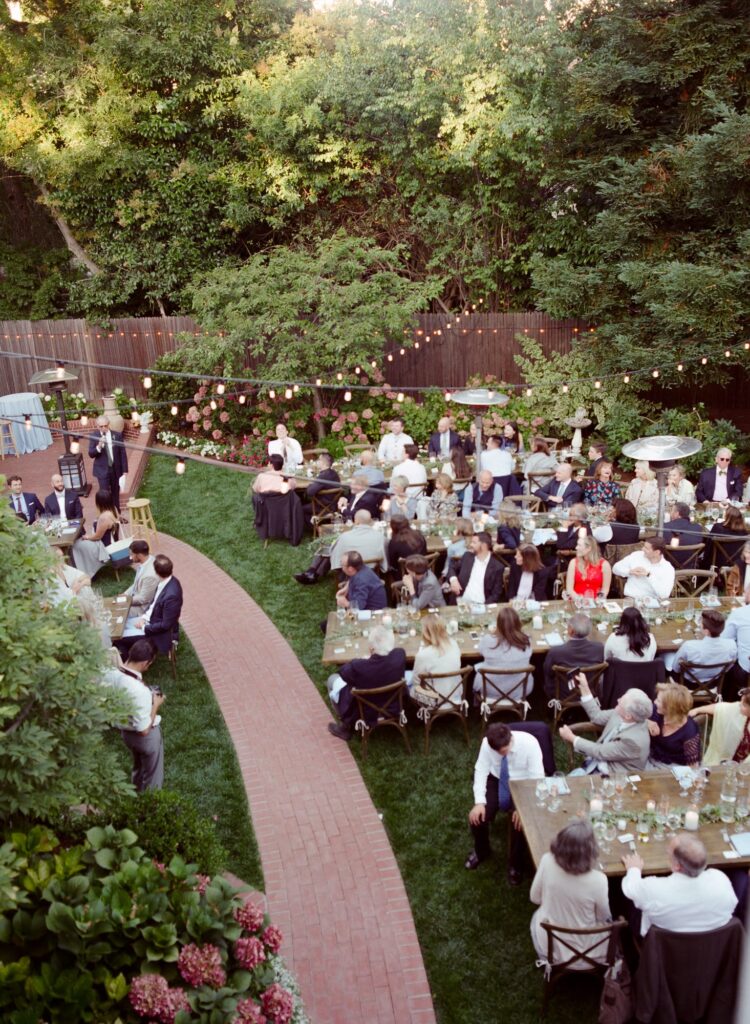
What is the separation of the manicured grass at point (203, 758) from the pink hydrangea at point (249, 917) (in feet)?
6.29

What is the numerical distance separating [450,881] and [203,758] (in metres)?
2.83

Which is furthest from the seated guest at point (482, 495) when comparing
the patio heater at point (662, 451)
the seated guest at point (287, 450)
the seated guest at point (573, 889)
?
the seated guest at point (573, 889)

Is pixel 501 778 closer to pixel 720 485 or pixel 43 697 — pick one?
pixel 43 697

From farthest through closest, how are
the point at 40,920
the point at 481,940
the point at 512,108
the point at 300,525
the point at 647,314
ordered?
1. the point at 512,108
2. the point at 647,314
3. the point at 300,525
4. the point at 481,940
5. the point at 40,920

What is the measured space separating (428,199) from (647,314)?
21.7 feet

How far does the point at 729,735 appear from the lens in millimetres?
6613

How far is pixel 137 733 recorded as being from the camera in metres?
7.23

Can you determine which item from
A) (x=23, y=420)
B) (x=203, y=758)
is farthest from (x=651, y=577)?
(x=23, y=420)

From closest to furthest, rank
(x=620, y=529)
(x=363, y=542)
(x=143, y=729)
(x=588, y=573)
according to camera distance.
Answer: (x=143, y=729), (x=588, y=573), (x=620, y=529), (x=363, y=542)

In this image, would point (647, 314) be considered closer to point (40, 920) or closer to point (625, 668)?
point (625, 668)

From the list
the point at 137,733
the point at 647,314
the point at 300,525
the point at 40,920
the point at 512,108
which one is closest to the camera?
the point at 40,920

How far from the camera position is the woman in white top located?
11.2m

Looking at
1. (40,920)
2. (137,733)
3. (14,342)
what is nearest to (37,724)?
(40,920)

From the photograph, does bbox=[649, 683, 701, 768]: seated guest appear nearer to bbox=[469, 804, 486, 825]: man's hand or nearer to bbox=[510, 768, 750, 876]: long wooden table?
bbox=[510, 768, 750, 876]: long wooden table
